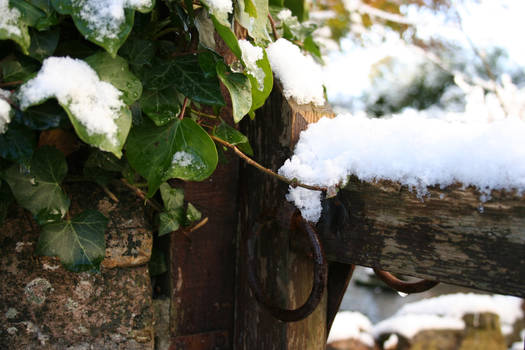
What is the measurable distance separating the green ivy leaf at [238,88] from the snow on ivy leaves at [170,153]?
6 cm

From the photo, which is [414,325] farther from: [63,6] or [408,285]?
[63,6]

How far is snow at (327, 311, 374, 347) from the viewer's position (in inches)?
102

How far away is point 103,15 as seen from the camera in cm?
52

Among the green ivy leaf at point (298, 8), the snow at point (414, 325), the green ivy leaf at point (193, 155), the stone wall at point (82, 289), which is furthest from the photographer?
the snow at point (414, 325)

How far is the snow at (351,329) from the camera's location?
8.47 feet

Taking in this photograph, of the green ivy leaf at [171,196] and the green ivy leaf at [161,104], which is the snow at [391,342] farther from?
the green ivy leaf at [161,104]

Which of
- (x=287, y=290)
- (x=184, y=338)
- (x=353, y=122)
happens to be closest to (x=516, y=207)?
(x=353, y=122)

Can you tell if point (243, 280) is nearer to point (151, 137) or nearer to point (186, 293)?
point (186, 293)

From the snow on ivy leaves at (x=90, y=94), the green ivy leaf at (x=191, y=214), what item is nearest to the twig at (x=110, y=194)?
the green ivy leaf at (x=191, y=214)

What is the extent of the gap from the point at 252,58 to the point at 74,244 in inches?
15.7

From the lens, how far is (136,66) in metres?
0.64

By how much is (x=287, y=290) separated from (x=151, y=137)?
0.38 m

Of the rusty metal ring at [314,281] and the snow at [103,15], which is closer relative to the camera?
the snow at [103,15]

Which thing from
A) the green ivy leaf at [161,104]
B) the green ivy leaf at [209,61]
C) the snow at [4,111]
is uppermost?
the green ivy leaf at [209,61]
